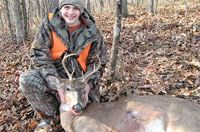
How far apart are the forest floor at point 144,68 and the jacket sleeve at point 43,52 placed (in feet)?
3.33

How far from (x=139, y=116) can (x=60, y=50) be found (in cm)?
170

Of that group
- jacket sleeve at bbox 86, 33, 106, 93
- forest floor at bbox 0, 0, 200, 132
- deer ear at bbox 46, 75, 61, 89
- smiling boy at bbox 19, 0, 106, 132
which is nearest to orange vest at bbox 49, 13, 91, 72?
smiling boy at bbox 19, 0, 106, 132

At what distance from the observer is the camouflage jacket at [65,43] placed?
330 cm

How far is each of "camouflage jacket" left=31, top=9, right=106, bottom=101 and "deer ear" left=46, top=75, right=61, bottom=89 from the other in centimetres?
9

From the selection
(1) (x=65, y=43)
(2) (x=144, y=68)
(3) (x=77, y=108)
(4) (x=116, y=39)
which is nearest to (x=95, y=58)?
(1) (x=65, y=43)

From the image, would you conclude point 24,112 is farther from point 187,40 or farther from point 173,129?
point 187,40

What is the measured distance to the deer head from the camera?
2973 millimetres

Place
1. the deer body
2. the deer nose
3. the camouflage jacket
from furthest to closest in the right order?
the camouflage jacket → the deer nose → the deer body

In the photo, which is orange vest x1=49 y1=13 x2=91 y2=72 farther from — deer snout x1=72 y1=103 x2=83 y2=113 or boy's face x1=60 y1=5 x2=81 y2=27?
deer snout x1=72 y1=103 x2=83 y2=113

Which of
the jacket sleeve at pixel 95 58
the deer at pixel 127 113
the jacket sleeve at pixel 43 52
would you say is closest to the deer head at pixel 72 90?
the deer at pixel 127 113

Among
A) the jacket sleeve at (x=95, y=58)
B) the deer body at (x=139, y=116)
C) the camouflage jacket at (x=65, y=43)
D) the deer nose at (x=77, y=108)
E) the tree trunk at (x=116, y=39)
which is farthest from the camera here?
the tree trunk at (x=116, y=39)

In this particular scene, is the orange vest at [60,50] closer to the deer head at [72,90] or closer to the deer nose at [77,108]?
the deer head at [72,90]

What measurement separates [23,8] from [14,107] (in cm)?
607

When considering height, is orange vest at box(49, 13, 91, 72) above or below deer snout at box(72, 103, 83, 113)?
above
